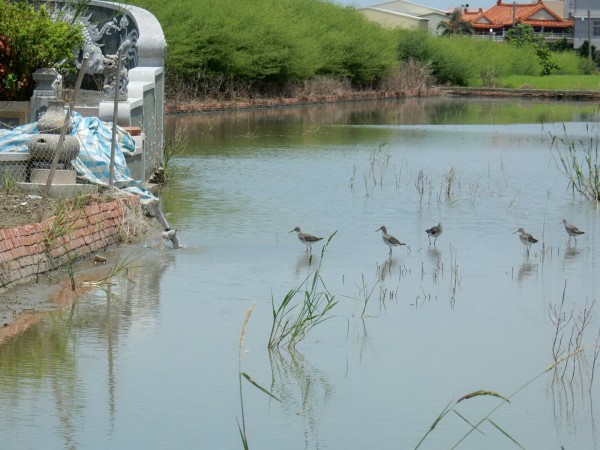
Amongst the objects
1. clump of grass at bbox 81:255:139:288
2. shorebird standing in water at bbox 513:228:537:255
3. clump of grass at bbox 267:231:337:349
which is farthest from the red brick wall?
shorebird standing in water at bbox 513:228:537:255

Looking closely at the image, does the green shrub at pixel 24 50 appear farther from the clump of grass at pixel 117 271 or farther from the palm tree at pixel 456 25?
the palm tree at pixel 456 25

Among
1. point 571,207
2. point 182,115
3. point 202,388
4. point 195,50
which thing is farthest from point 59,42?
point 195,50

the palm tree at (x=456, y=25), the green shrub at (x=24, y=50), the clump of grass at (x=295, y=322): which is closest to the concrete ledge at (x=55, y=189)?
the clump of grass at (x=295, y=322)

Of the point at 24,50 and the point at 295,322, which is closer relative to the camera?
the point at 295,322

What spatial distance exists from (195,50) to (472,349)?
3251 cm

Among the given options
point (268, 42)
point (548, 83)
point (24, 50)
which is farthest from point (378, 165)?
point (548, 83)

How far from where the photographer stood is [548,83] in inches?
2879

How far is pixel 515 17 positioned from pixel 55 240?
11425cm

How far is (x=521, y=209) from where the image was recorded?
764 inches

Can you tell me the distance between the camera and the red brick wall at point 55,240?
1157 centimetres

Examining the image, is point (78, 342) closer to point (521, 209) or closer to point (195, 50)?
point (521, 209)

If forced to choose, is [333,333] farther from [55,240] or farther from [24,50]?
[24,50]

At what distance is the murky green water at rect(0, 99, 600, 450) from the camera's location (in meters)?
8.57

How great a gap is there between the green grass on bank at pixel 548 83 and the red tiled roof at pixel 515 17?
42296mm
